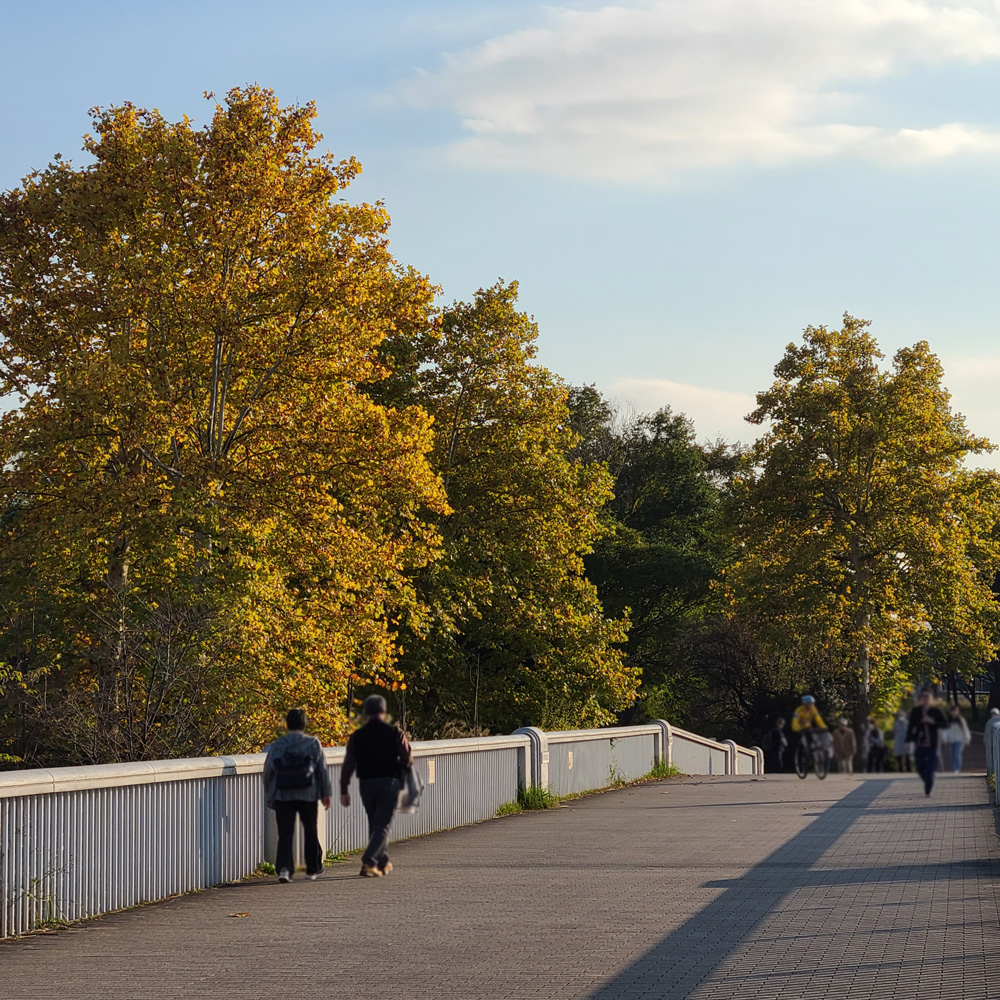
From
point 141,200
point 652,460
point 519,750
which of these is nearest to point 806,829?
point 519,750

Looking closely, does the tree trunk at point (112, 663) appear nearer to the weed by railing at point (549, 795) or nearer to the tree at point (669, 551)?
the tree at point (669, 551)

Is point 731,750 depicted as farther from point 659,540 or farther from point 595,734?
point 659,540

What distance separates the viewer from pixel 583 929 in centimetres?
1731

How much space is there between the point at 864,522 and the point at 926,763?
Answer: 83 cm

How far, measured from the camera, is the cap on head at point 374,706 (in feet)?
7.75

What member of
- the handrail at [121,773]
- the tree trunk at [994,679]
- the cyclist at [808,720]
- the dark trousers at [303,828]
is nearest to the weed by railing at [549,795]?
the handrail at [121,773]

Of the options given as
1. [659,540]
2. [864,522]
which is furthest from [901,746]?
[659,540]

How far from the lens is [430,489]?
41.3m

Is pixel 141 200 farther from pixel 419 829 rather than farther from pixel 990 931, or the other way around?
pixel 990 931

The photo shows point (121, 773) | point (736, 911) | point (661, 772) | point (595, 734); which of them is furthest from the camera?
point (661, 772)

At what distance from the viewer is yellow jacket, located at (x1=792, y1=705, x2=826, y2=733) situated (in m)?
2.49

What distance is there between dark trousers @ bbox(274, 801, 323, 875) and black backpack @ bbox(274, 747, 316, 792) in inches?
2.8

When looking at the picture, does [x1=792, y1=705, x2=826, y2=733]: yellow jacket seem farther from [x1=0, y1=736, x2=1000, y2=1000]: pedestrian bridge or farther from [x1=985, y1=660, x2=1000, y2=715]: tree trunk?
[x1=0, y1=736, x2=1000, y2=1000]: pedestrian bridge

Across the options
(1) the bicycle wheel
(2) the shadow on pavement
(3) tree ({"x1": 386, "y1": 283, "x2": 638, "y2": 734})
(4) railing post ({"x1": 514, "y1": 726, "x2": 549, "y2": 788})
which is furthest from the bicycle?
(3) tree ({"x1": 386, "y1": 283, "x2": 638, "y2": 734})
